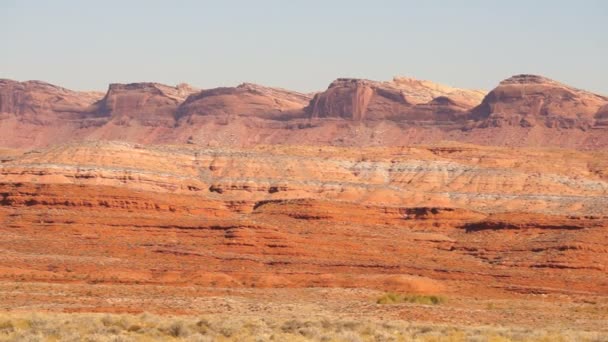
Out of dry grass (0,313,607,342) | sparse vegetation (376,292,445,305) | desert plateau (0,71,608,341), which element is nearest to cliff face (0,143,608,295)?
desert plateau (0,71,608,341)

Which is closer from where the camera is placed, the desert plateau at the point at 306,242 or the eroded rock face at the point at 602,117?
the desert plateau at the point at 306,242

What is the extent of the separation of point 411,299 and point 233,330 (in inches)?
1023

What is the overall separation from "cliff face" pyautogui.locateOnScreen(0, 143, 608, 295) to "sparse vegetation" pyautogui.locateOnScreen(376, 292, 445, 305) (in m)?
6.35

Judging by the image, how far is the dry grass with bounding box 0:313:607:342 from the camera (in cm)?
4356

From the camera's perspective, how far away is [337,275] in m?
81.3

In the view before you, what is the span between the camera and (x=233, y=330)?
1779 inches

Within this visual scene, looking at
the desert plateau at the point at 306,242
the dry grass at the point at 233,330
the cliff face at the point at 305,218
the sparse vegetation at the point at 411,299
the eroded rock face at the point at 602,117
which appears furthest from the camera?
the eroded rock face at the point at 602,117

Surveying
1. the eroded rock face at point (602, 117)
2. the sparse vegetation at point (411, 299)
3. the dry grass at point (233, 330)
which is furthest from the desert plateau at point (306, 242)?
the eroded rock face at point (602, 117)

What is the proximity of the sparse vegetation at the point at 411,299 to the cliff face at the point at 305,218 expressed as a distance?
20.8 ft

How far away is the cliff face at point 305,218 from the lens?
82.6 meters

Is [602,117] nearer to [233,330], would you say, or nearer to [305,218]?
[305,218]

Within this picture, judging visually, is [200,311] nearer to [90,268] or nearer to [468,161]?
[90,268]

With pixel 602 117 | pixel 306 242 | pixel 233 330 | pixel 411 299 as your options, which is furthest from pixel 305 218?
pixel 602 117

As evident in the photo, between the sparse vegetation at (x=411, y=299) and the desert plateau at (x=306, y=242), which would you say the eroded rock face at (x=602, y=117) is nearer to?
the desert plateau at (x=306, y=242)
